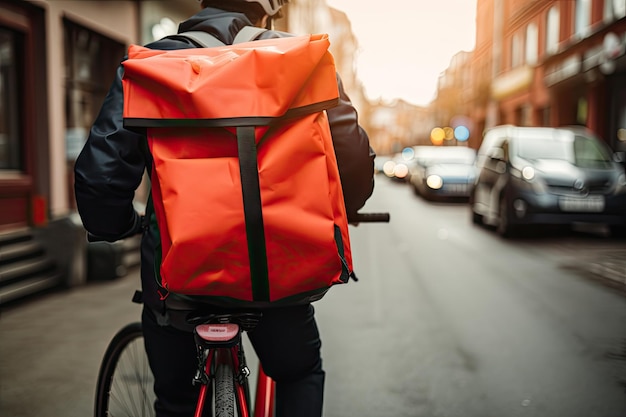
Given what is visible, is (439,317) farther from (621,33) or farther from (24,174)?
(621,33)

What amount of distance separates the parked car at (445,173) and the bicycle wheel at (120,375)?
15.4 meters

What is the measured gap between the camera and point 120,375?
8.63 ft

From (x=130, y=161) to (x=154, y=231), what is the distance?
0.66ft

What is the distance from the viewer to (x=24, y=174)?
8.02 meters

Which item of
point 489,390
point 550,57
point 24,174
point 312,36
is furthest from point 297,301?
point 550,57

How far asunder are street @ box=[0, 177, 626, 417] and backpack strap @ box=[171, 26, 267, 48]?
2.25m

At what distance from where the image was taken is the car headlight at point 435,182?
62.1 feet

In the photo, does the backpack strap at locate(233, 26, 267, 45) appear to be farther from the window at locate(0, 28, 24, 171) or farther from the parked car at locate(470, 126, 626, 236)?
the parked car at locate(470, 126, 626, 236)

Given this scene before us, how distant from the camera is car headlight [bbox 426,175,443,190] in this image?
746 inches

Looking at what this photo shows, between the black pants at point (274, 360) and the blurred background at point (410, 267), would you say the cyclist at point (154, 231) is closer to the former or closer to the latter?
the black pants at point (274, 360)

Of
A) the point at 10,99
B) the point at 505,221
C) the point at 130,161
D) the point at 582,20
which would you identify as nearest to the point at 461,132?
the point at 582,20

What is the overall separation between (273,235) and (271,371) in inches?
21.3

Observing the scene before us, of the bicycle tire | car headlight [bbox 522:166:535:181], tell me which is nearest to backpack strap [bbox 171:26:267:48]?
the bicycle tire

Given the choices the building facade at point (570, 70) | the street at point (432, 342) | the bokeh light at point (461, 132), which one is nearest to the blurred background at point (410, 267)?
the street at point (432, 342)
